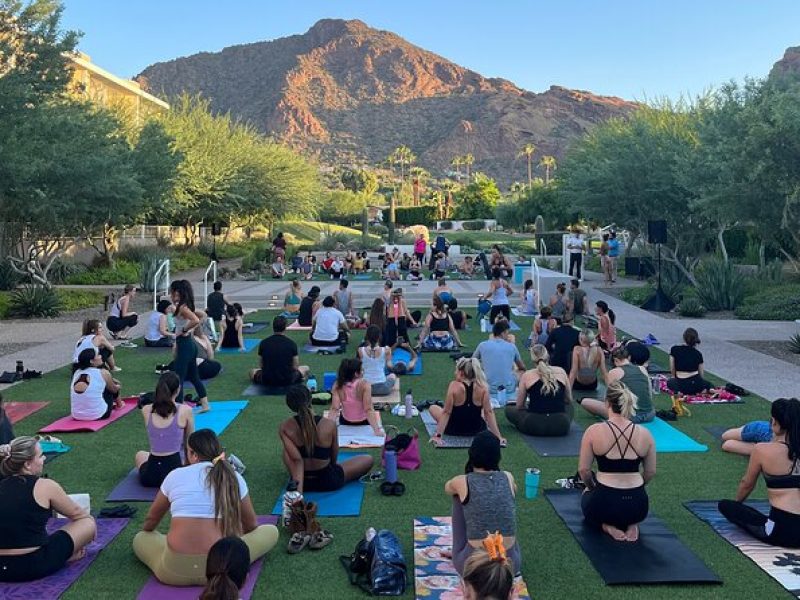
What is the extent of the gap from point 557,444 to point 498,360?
6.56 ft

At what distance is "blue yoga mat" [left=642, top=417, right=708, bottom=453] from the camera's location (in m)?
8.07

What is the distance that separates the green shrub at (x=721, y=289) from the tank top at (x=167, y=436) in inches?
647

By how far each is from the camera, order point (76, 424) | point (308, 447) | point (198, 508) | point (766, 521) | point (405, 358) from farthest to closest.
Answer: point (405, 358)
point (76, 424)
point (308, 447)
point (766, 521)
point (198, 508)

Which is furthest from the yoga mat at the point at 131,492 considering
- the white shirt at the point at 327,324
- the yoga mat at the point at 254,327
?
the yoga mat at the point at 254,327

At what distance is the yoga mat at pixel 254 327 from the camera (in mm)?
17331

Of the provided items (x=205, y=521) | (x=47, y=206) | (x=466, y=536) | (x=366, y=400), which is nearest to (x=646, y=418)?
(x=366, y=400)

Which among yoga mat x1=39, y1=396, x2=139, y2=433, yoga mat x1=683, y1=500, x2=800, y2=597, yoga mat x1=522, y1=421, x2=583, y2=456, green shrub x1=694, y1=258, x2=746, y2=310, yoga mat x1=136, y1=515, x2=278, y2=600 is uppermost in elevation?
green shrub x1=694, y1=258, x2=746, y2=310

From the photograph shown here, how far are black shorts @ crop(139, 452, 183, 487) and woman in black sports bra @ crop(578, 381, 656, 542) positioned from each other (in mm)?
3468

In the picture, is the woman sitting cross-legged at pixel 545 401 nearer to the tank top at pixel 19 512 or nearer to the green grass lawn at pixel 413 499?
the green grass lawn at pixel 413 499

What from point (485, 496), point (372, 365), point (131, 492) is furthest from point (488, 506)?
point (372, 365)

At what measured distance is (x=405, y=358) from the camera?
13.1 metres

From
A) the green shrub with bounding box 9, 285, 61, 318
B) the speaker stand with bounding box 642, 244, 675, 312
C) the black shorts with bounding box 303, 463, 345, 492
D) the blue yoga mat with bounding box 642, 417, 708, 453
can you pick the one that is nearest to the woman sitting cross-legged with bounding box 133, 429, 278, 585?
the black shorts with bounding box 303, 463, 345, 492

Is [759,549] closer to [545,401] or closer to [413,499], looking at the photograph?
[413,499]

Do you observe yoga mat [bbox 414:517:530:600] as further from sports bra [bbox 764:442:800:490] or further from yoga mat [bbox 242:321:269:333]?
yoga mat [bbox 242:321:269:333]
